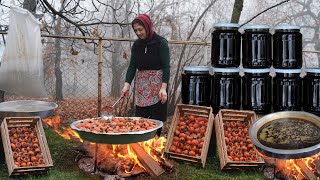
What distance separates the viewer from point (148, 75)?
450cm

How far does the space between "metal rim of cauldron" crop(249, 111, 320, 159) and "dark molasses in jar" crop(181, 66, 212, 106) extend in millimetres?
659

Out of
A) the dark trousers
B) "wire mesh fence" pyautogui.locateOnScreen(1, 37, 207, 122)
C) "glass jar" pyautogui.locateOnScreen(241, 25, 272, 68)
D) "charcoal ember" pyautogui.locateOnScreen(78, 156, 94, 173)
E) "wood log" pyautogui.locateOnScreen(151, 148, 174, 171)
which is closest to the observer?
"glass jar" pyautogui.locateOnScreen(241, 25, 272, 68)

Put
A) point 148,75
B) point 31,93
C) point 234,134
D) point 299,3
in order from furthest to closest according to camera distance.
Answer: point 299,3, point 148,75, point 31,93, point 234,134

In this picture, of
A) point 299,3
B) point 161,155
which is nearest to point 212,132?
point 161,155

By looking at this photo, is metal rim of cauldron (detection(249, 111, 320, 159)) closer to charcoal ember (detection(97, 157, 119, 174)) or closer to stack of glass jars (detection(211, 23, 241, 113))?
stack of glass jars (detection(211, 23, 241, 113))

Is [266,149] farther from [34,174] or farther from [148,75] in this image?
[34,174]

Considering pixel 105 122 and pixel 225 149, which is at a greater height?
pixel 105 122

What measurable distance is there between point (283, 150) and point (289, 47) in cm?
111

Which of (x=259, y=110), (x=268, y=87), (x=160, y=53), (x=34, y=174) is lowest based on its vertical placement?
(x=34, y=174)

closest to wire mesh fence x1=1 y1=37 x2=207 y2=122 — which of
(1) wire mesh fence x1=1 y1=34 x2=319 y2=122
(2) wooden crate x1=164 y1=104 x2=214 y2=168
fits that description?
(1) wire mesh fence x1=1 y1=34 x2=319 y2=122

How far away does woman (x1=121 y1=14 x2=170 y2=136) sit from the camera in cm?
440

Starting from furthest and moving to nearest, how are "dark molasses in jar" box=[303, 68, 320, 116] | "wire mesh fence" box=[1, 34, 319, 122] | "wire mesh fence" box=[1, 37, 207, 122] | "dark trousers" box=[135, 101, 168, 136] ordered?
"wire mesh fence" box=[1, 37, 207, 122], "wire mesh fence" box=[1, 34, 319, 122], "dark trousers" box=[135, 101, 168, 136], "dark molasses in jar" box=[303, 68, 320, 116]

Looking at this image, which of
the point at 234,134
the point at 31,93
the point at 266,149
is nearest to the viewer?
the point at 266,149

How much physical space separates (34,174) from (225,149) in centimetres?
201
